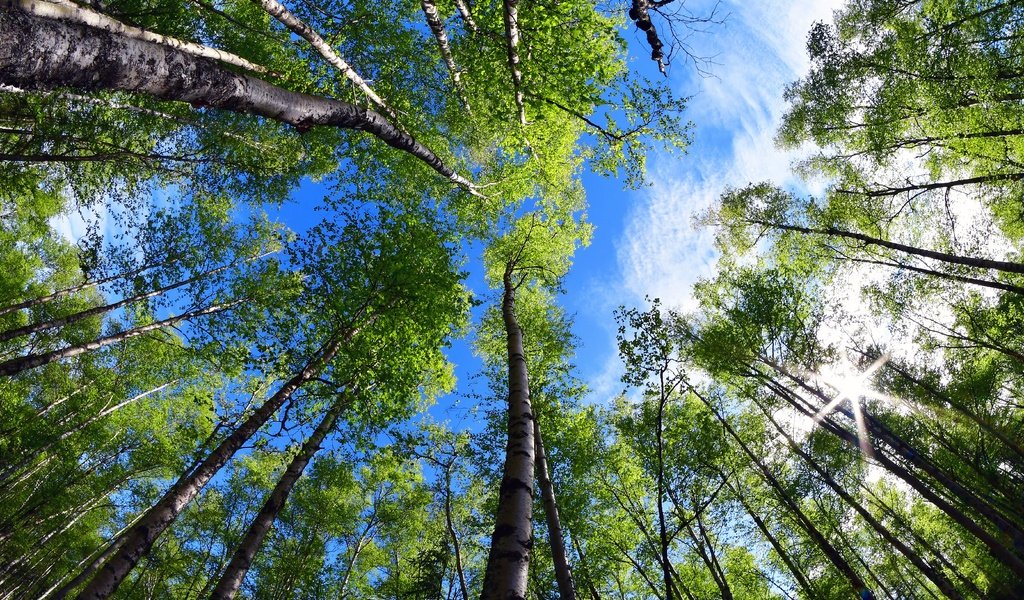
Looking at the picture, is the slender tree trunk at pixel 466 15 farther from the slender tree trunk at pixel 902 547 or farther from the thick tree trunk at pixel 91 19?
the slender tree trunk at pixel 902 547

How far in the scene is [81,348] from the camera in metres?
8.27

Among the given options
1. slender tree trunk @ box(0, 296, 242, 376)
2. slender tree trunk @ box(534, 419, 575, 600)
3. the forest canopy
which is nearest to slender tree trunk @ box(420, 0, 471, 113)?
the forest canopy

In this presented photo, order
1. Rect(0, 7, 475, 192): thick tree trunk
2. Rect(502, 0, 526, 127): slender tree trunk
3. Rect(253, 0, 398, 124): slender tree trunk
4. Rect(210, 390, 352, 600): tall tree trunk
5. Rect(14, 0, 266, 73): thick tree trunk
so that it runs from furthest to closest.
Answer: Rect(210, 390, 352, 600): tall tree trunk
Rect(502, 0, 526, 127): slender tree trunk
Rect(253, 0, 398, 124): slender tree trunk
Rect(14, 0, 266, 73): thick tree trunk
Rect(0, 7, 475, 192): thick tree trunk

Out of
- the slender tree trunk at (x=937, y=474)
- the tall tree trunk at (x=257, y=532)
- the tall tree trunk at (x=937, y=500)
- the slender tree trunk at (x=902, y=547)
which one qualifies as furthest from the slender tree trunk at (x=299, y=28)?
the slender tree trunk at (x=902, y=547)

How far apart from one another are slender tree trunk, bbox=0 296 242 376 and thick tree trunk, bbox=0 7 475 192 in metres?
7.41

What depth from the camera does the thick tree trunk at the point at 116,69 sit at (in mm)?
1970

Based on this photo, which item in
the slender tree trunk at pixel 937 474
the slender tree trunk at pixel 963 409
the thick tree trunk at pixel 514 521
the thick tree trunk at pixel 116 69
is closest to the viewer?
the thick tree trunk at pixel 116 69

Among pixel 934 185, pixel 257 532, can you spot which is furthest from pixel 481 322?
pixel 934 185

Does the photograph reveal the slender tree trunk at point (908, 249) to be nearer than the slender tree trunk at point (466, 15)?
No

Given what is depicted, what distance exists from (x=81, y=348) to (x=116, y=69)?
9.00 metres

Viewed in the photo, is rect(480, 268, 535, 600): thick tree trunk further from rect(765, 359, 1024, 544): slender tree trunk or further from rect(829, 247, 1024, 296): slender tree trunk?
rect(829, 247, 1024, 296): slender tree trunk

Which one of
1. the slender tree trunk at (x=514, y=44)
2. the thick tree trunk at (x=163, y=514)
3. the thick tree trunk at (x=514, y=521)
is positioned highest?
the slender tree trunk at (x=514, y=44)

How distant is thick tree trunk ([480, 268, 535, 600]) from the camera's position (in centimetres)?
279

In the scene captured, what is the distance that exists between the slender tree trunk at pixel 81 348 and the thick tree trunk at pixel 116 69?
7.41 meters
